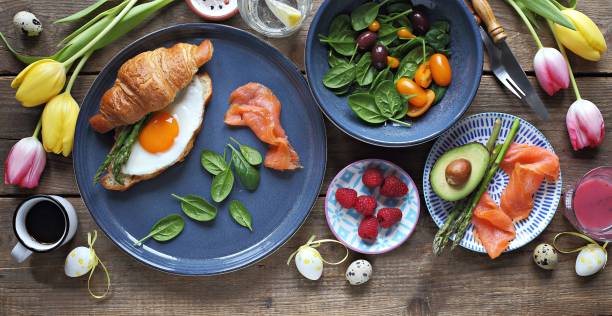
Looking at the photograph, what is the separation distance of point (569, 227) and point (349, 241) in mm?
1027

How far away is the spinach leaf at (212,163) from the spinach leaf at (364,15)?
0.80 meters

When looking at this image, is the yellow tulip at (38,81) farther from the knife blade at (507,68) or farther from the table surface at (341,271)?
the knife blade at (507,68)

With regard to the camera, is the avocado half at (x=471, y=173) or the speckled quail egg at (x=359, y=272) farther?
the speckled quail egg at (x=359, y=272)

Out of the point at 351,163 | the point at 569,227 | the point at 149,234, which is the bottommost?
the point at 569,227

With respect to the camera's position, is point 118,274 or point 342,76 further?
point 118,274

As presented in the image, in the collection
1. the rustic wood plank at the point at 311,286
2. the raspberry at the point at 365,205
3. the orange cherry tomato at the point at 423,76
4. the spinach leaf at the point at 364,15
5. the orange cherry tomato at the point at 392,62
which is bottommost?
the rustic wood plank at the point at 311,286

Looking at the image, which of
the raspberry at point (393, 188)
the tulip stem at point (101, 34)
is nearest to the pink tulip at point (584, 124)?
the raspberry at point (393, 188)

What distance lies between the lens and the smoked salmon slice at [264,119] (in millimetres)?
2254

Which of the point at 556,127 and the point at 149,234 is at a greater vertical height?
the point at 556,127

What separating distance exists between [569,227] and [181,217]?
1.75 m

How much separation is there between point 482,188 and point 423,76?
545 millimetres

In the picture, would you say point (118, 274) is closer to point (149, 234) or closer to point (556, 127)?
point (149, 234)

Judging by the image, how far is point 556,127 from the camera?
2412 millimetres

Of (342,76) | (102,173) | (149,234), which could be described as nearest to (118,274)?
(149,234)
